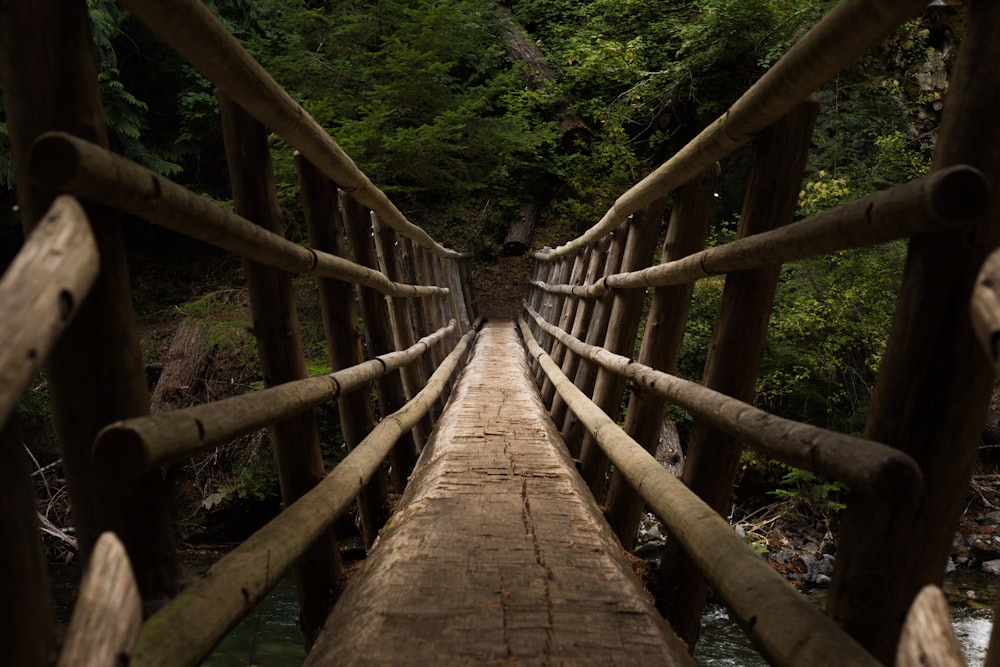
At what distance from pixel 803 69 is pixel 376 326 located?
281 centimetres

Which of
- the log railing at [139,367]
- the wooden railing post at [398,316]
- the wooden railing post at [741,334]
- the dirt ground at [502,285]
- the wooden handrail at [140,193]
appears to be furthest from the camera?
the dirt ground at [502,285]

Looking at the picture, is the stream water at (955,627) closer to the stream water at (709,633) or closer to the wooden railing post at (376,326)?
the stream water at (709,633)

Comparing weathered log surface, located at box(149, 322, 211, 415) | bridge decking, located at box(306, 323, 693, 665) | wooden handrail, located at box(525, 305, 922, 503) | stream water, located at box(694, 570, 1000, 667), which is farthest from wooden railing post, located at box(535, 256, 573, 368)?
wooden handrail, located at box(525, 305, 922, 503)

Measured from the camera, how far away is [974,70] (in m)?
1.04

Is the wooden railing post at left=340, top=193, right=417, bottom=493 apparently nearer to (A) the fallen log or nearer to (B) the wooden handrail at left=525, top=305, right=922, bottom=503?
(B) the wooden handrail at left=525, top=305, right=922, bottom=503

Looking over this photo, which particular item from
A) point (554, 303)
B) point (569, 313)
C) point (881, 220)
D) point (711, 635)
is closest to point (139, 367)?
point (881, 220)

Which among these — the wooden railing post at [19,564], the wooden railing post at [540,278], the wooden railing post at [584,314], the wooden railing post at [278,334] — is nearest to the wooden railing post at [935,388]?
the wooden railing post at [19,564]

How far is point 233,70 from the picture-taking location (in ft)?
5.11

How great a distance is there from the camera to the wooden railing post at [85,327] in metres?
1.03

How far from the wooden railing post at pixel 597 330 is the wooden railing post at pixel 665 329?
101 cm

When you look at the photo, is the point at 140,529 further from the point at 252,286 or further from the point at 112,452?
the point at 252,286

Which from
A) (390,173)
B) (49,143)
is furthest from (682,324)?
(390,173)

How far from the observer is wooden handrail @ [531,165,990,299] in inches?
Result: 37.0

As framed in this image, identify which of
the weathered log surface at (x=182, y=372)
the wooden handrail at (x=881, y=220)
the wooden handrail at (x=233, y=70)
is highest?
the wooden handrail at (x=233, y=70)
